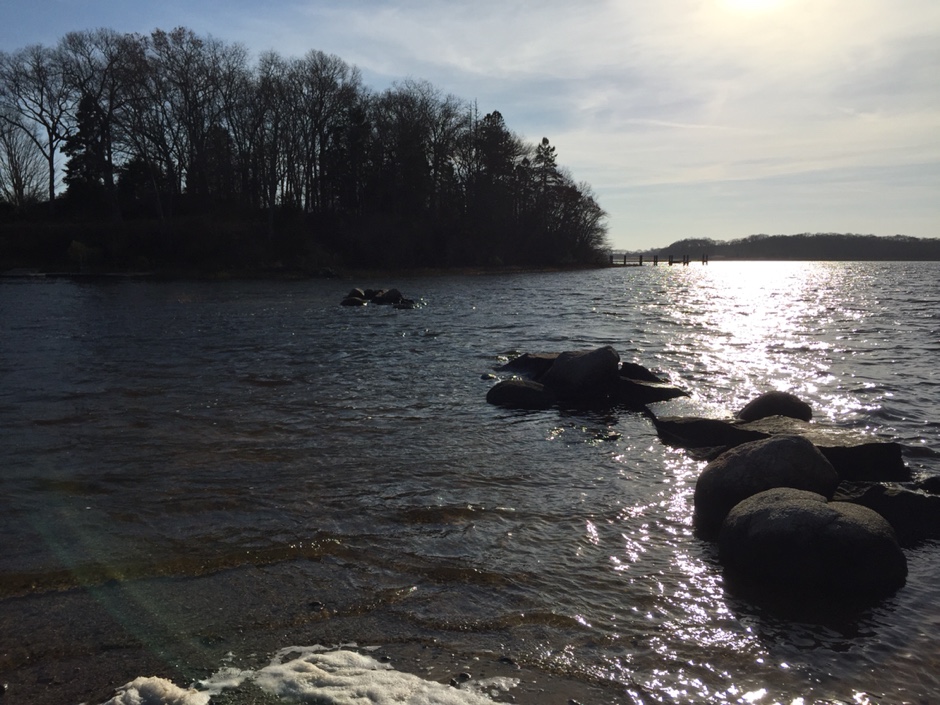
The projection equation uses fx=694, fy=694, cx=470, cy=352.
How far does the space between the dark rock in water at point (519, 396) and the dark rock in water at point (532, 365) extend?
1.74 metres

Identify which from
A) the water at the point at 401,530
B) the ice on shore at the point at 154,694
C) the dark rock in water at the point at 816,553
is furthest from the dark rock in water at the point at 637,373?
the ice on shore at the point at 154,694

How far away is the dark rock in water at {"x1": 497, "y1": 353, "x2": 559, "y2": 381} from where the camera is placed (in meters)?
13.5

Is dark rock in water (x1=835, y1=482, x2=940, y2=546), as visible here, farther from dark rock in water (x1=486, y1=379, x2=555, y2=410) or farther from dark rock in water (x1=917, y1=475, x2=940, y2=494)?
dark rock in water (x1=486, y1=379, x2=555, y2=410)

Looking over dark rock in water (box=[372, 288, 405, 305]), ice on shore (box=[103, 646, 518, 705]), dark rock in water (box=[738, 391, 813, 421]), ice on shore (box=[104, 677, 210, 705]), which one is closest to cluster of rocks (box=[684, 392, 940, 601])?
dark rock in water (box=[738, 391, 813, 421])

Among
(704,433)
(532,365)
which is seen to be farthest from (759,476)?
(532,365)

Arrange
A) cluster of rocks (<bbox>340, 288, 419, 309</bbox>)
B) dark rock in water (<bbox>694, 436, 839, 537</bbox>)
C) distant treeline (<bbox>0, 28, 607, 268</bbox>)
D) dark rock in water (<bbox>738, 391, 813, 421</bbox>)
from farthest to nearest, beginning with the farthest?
distant treeline (<bbox>0, 28, 607, 268</bbox>), cluster of rocks (<bbox>340, 288, 419, 309</bbox>), dark rock in water (<bbox>738, 391, 813, 421</bbox>), dark rock in water (<bbox>694, 436, 839, 537</bbox>)

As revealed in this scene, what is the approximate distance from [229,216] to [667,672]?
214 feet

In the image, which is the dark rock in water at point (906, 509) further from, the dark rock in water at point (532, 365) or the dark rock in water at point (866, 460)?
the dark rock in water at point (532, 365)

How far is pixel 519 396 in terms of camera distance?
11250mm

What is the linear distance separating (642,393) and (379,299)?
22.6 meters

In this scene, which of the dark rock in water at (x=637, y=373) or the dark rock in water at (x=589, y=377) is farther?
the dark rock in water at (x=637, y=373)

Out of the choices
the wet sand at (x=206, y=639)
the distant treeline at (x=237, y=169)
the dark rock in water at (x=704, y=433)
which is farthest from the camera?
the distant treeline at (x=237, y=169)

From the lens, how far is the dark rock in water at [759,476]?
20.8 feet

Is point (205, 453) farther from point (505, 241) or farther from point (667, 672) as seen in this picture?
point (505, 241)
